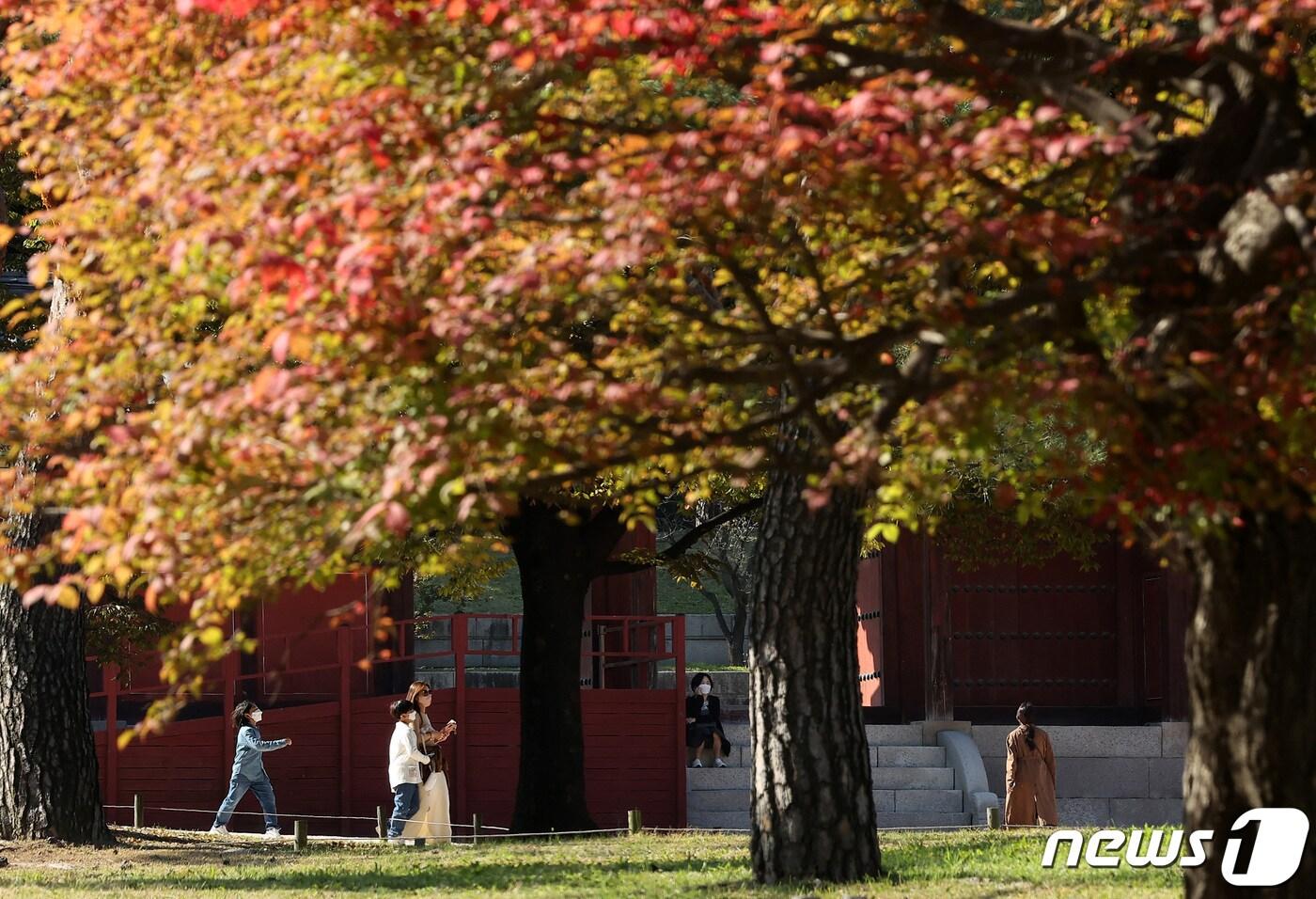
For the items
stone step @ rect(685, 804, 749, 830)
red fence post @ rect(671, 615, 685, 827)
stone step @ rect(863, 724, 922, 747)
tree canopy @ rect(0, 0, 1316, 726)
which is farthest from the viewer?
stone step @ rect(863, 724, 922, 747)

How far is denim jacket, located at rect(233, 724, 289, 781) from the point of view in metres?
20.2

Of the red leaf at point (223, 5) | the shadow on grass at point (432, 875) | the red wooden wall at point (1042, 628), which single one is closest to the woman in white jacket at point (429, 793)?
the shadow on grass at point (432, 875)

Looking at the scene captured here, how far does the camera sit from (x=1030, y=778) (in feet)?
62.1

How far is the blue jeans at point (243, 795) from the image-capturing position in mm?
19875

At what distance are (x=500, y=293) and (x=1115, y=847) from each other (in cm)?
878

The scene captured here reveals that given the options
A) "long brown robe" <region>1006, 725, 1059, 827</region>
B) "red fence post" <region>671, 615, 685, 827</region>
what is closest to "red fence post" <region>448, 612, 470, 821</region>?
"red fence post" <region>671, 615, 685, 827</region>

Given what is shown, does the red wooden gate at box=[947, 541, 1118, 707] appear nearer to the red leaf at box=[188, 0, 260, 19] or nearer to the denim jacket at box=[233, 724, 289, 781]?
the denim jacket at box=[233, 724, 289, 781]

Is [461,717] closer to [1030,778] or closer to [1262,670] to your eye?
[1030,778]

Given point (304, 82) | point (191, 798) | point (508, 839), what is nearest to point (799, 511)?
point (304, 82)

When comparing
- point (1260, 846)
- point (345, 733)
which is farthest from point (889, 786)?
point (1260, 846)

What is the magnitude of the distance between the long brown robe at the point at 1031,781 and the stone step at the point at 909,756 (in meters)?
5.20

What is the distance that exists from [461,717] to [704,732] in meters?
3.25

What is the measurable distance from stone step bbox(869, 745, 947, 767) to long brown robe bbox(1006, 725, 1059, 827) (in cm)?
520

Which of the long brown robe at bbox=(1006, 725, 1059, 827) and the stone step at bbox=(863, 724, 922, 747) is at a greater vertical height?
the stone step at bbox=(863, 724, 922, 747)
